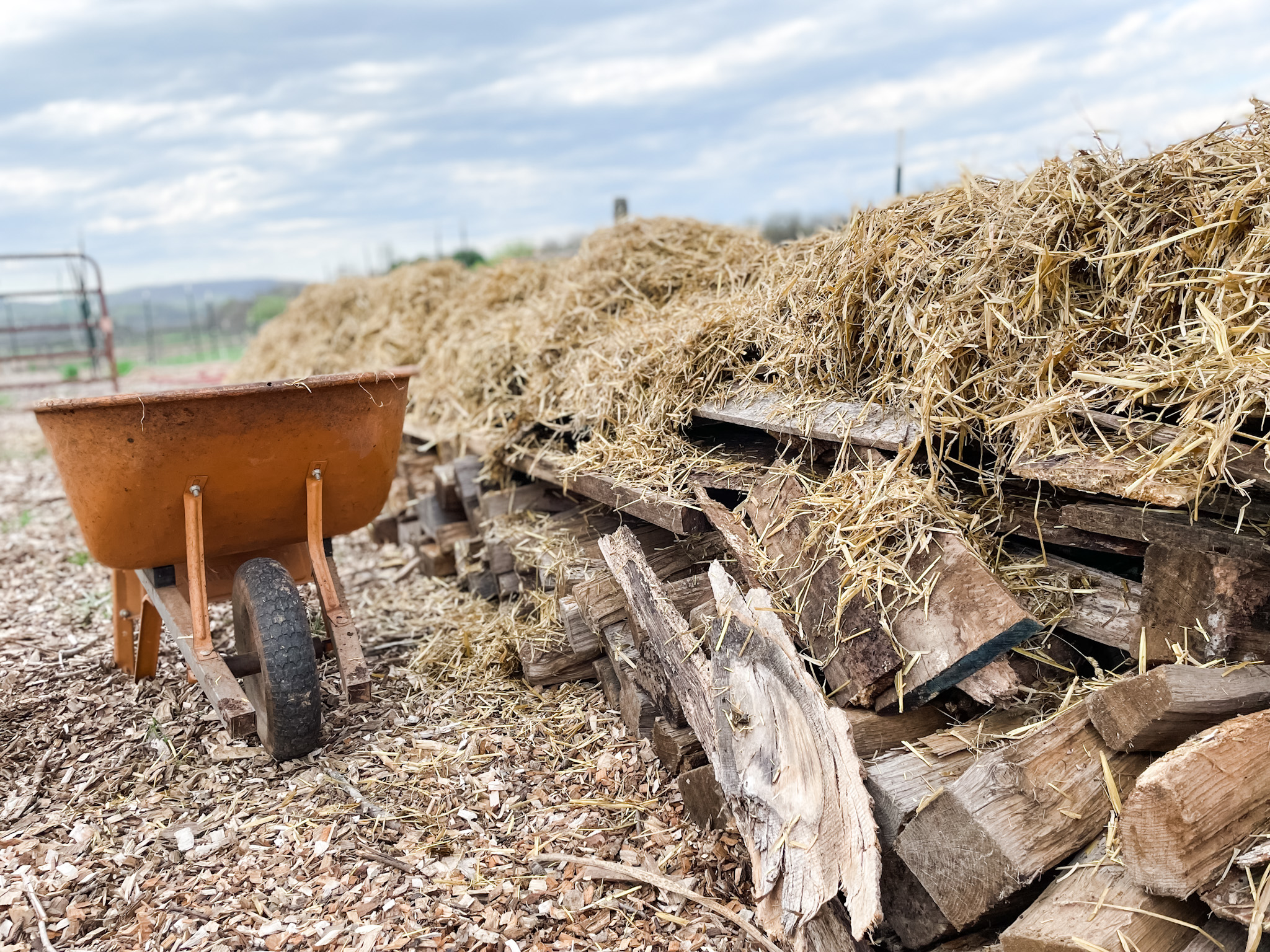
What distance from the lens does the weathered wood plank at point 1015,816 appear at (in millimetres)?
2047

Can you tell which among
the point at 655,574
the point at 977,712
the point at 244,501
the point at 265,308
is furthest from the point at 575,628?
the point at 265,308

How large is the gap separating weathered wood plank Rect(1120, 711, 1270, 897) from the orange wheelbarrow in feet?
8.40

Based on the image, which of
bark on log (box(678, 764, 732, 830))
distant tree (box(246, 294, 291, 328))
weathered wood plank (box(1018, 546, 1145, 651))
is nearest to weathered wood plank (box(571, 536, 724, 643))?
bark on log (box(678, 764, 732, 830))

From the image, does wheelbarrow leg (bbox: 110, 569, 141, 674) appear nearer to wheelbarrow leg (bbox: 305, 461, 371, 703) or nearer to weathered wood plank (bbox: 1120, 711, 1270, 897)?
wheelbarrow leg (bbox: 305, 461, 371, 703)

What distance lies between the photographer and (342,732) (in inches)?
142

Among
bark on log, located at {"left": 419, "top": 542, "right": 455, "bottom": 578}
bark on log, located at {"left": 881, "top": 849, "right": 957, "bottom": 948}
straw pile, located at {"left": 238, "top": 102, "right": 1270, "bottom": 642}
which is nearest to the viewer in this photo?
bark on log, located at {"left": 881, "top": 849, "right": 957, "bottom": 948}

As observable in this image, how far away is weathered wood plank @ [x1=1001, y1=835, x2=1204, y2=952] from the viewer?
73.2 inches

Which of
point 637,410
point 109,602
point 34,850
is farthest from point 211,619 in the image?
point 637,410

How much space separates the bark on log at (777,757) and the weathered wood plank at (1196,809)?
0.58m

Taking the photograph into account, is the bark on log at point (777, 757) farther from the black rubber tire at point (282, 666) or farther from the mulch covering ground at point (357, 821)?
the black rubber tire at point (282, 666)

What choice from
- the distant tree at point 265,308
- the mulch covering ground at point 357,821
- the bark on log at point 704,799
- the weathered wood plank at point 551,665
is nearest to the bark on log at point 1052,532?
the bark on log at point 704,799

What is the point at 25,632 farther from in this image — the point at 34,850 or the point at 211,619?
the point at 34,850

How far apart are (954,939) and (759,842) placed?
0.50 metres

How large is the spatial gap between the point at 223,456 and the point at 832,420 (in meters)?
2.17
